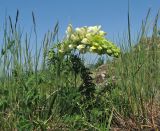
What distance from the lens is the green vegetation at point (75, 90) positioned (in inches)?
125

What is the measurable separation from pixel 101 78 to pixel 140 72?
1997mm

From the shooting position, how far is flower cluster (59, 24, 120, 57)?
3434 mm

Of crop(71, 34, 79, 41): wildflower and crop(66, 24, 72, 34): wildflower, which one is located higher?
crop(66, 24, 72, 34): wildflower

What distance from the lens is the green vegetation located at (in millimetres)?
3188

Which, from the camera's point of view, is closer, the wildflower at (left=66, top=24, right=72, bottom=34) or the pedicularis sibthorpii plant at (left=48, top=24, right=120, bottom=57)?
the pedicularis sibthorpii plant at (left=48, top=24, right=120, bottom=57)

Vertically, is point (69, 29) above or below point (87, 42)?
above

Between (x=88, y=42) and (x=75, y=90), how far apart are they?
0.36m

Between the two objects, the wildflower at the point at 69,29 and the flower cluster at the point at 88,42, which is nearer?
the flower cluster at the point at 88,42

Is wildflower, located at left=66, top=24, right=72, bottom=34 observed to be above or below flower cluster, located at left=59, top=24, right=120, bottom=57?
above

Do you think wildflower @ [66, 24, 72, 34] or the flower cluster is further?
wildflower @ [66, 24, 72, 34]

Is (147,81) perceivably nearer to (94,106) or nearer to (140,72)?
(140,72)

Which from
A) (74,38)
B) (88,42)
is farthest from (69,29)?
(88,42)

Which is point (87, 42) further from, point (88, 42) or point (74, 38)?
point (74, 38)

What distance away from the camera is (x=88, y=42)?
11.3 feet
